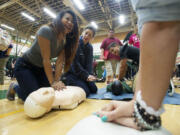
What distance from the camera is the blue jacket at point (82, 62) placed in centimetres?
163

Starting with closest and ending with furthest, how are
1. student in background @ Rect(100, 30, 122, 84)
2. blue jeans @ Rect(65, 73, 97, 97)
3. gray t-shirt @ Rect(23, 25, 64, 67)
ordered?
gray t-shirt @ Rect(23, 25, 64, 67) → blue jeans @ Rect(65, 73, 97, 97) → student in background @ Rect(100, 30, 122, 84)

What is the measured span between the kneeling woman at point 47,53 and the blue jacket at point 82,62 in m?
0.33

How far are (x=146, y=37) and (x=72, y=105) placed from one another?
86 centimetres

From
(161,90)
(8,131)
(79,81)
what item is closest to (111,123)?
(161,90)

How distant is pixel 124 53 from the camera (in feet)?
5.21

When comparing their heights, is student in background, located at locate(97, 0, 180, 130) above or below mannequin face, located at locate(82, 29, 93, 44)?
below

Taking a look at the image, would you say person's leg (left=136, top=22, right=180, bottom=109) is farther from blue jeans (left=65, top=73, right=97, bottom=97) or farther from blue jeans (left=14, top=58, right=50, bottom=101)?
blue jeans (left=65, top=73, right=97, bottom=97)

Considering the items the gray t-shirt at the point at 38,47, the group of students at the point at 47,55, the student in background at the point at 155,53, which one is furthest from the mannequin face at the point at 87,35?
the student in background at the point at 155,53

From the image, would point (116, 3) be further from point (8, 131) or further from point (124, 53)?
point (8, 131)

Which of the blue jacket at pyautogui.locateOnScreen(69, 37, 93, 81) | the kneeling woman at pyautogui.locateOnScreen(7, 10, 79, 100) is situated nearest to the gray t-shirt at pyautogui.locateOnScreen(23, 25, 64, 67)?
the kneeling woman at pyautogui.locateOnScreen(7, 10, 79, 100)

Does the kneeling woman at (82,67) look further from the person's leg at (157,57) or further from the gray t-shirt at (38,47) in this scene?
the person's leg at (157,57)

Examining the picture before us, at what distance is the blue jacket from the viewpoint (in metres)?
1.63

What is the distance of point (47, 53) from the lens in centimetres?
104

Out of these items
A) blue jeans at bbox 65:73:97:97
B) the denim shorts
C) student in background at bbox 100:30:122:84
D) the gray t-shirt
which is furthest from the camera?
student in background at bbox 100:30:122:84
